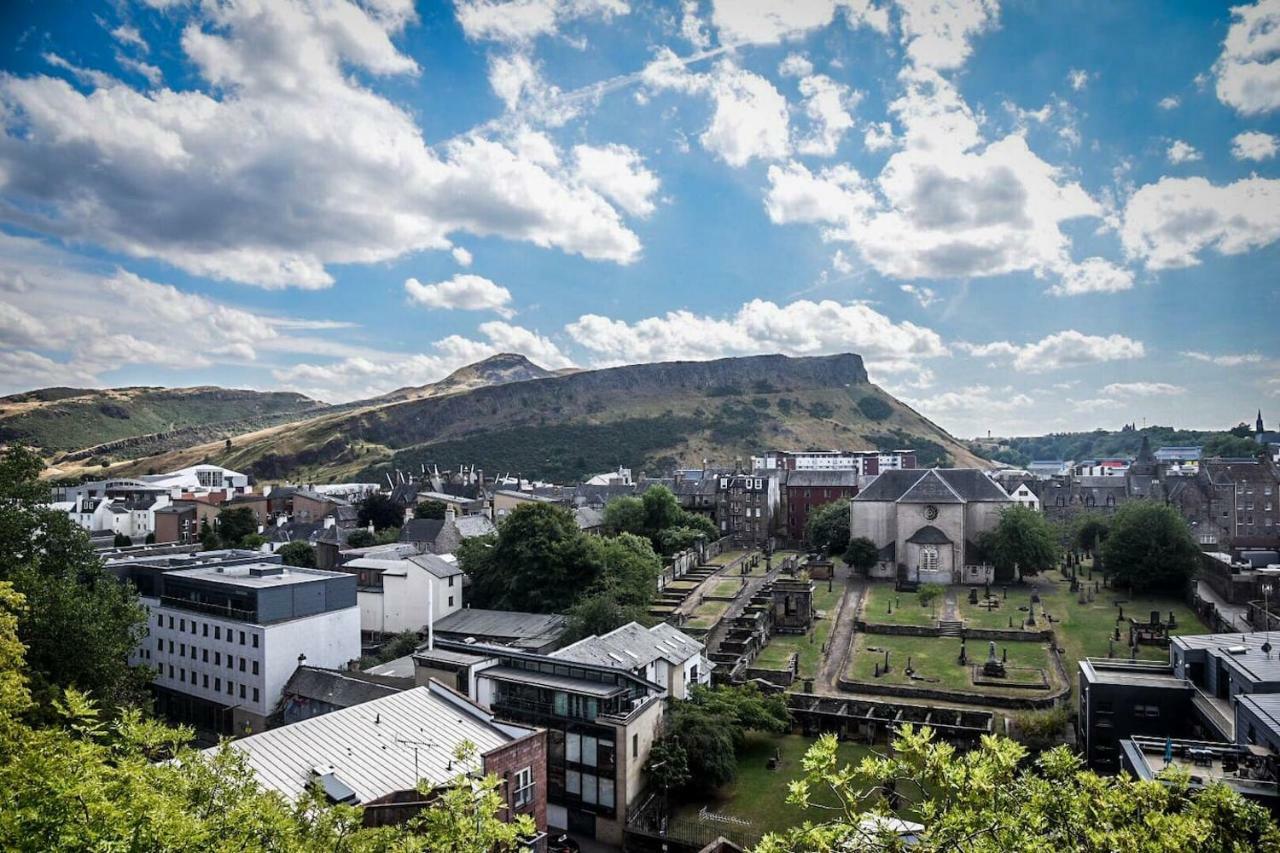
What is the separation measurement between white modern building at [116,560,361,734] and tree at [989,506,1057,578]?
45711 millimetres

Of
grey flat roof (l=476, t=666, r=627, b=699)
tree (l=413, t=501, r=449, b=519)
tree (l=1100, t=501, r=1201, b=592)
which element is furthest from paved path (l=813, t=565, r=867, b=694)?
tree (l=413, t=501, r=449, b=519)

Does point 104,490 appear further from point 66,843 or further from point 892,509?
point 66,843

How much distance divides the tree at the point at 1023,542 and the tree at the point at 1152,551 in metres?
4.00

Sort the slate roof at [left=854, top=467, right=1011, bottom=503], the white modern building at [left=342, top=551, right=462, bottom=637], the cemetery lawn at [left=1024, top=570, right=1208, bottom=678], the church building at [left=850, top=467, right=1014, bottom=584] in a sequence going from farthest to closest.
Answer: the slate roof at [left=854, top=467, right=1011, bottom=503] → the church building at [left=850, top=467, right=1014, bottom=584] → the white modern building at [left=342, top=551, right=462, bottom=637] → the cemetery lawn at [left=1024, top=570, right=1208, bottom=678]

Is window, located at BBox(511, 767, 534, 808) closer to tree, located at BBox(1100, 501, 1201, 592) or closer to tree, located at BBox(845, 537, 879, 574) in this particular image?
tree, located at BBox(845, 537, 879, 574)

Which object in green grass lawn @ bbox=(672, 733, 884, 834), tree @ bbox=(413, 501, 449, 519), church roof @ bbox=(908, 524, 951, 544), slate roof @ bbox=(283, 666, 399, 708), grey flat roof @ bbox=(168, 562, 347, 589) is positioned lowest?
green grass lawn @ bbox=(672, 733, 884, 834)

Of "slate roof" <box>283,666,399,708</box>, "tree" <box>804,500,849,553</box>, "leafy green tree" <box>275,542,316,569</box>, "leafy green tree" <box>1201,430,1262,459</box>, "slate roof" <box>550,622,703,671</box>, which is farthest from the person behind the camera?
"leafy green tree" <box>1201,430,1262,459</box>

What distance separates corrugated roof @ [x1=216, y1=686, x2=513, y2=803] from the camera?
20.7m

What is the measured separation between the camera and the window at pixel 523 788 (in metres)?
23.1

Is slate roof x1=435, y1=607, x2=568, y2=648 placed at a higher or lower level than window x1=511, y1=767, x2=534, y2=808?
higher

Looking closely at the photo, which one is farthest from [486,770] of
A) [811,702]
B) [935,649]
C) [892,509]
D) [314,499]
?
[314,499]

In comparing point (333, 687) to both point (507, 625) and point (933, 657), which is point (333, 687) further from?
point (933, 657)

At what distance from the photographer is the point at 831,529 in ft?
222

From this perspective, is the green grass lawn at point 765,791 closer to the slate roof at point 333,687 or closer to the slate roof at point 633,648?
the slate roof at point 633,648
